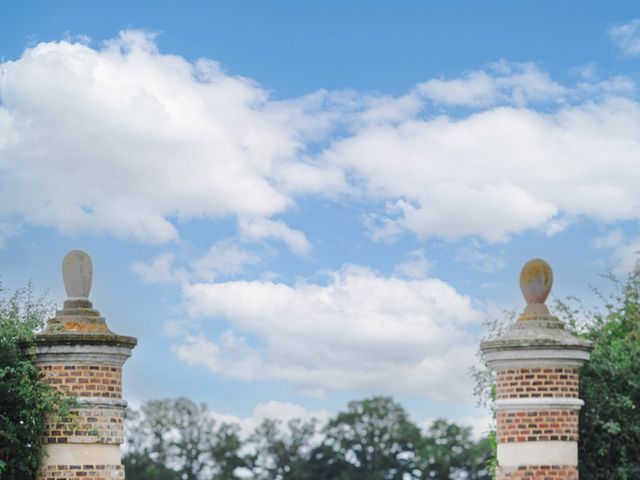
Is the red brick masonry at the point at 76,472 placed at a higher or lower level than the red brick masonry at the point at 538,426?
lower

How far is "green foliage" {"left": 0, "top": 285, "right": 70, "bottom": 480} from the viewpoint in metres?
12.5

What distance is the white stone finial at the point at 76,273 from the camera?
13328 millimetres

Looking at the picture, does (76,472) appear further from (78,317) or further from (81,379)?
(78,317)

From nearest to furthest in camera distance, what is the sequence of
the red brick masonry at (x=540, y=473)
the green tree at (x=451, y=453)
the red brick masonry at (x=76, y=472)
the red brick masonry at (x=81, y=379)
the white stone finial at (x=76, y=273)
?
the red brick masonry at (x=76, y=472)
the red brick masonry at (x=81, y=379)
the white stone finial at (x=76, y=273)
the red brick masonry at (x=540, y=473)
the green tree at (x=451, y=453)

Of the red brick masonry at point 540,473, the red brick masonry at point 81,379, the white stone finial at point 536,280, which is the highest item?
the white stone finial at point 536,280

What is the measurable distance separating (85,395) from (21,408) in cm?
76

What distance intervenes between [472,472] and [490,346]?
43.8 metres

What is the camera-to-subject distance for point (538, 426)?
44.7 feet

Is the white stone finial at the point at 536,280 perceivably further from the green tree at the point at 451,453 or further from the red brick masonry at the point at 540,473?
the green tree at the point at 451,453

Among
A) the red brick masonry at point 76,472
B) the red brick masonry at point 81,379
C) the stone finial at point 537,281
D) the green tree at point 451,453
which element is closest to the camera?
the red brick masonry at point 76,472

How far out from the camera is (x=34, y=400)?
12.6 metres

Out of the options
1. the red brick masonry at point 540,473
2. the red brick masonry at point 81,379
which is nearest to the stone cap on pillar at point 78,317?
the red brick masonry at point 81,379

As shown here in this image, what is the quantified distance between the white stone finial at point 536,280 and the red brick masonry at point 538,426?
60.8 inches

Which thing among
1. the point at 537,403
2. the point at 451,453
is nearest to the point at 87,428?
the point at 537,403
